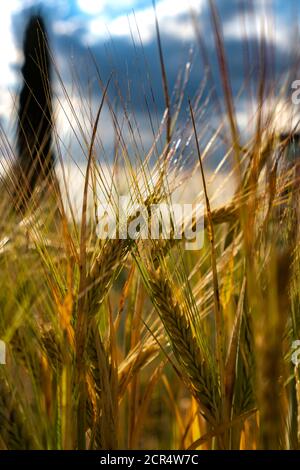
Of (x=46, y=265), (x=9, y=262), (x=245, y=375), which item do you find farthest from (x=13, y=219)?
(x=245, y=375)

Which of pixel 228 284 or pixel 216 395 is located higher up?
pixel 228 284

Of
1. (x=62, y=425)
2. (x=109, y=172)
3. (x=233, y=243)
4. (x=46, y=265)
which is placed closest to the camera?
(x=62, y=425)

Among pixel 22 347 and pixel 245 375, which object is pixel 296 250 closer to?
pixel 245 375

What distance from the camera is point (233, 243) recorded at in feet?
4.14

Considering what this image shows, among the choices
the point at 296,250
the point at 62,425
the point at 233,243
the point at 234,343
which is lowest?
the point at 62,425

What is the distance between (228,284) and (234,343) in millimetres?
242

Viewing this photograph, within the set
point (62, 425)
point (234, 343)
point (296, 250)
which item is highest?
point (296, 250)

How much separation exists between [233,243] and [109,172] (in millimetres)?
258

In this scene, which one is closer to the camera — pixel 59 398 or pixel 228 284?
pixel 59 398

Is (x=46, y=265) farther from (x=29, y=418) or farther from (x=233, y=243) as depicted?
(x=233, y=243)

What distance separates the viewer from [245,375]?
104 cm

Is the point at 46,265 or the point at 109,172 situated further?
the point at 109,172

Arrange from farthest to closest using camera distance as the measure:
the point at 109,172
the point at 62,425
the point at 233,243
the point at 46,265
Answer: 1. the point at 233,243
2. the point at 109,172
3. the point at 46,265
4. the point at 62,425

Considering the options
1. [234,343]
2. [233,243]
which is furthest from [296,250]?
[233,243]
